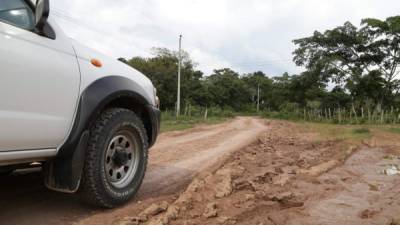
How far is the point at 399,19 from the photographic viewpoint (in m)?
A: 32.0

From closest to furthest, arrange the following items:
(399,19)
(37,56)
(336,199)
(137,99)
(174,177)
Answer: (37,56) → (137,99) → (336,199) → (174,177) → (399,19)

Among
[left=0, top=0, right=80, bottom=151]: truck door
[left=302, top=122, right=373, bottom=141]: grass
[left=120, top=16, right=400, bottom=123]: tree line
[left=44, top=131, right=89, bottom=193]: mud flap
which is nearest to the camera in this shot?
[left=0, top=0, right=80, bottom=151]: truck door

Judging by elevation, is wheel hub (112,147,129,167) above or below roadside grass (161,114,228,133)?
above

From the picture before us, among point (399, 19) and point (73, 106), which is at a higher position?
point (399, 19)

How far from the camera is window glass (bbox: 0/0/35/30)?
116 inches

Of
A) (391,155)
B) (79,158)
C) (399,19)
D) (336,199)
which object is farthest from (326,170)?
(399,19)

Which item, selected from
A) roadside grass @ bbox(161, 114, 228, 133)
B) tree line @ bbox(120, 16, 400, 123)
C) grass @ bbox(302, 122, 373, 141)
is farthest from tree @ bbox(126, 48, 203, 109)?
grass @ bbox(302, 122, 373, 141)

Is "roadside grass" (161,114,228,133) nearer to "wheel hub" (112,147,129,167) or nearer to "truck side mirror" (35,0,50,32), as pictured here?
"wheel hub" (112,147,129,167)

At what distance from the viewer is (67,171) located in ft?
10.7

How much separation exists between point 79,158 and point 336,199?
2.71m

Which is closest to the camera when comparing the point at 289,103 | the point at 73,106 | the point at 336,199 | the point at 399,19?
the point at 73,106

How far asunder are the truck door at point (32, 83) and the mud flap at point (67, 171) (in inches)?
6.7

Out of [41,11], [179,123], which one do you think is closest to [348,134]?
[179,123]

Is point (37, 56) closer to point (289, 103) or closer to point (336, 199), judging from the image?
point (336, 199)
